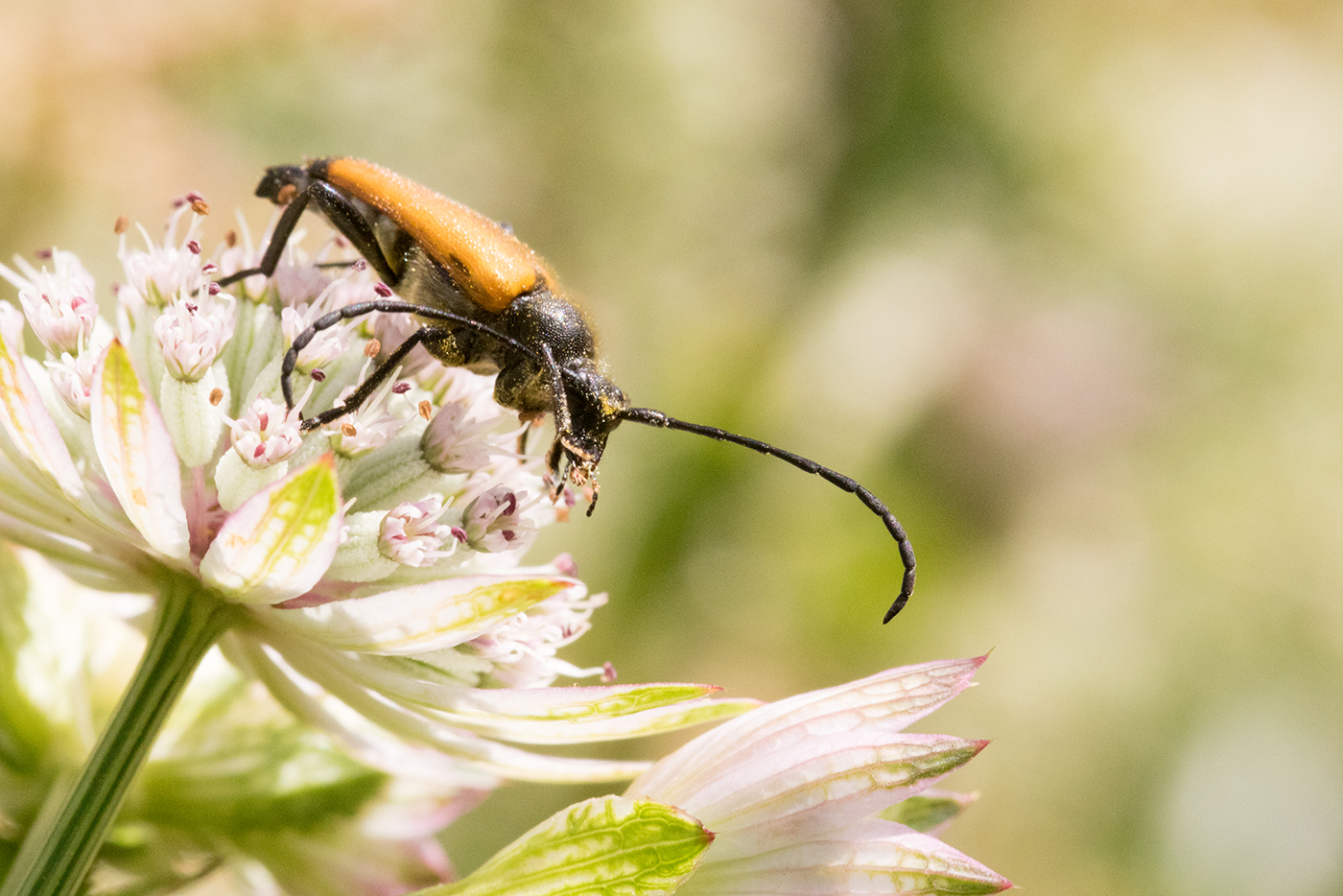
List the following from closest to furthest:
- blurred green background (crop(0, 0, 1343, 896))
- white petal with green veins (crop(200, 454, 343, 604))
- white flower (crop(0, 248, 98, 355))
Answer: white petal with green veins (crop(200, 454, 343, 604)) < white flower (crop(0, 248, 98, 355)) < blurred green background (crop(0, 0, 1343, 896))

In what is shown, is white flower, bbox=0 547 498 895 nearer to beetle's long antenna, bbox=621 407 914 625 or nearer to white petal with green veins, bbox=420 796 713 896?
white petal with green veins, bbox=420 796 713 896

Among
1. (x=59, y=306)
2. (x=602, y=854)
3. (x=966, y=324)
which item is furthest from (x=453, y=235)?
(x=966, y=324)

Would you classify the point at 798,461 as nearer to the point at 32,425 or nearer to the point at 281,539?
the point at 281,539

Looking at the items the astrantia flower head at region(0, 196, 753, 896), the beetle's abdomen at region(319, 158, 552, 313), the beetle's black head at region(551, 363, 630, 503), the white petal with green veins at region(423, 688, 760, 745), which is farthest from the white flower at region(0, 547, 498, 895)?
the beetle's abdomen at region(319, 158, 552, 313)

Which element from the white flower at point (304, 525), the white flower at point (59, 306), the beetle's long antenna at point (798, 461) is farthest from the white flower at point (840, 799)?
the white flower at point (59, 306)

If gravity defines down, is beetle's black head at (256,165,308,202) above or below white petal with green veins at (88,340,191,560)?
above

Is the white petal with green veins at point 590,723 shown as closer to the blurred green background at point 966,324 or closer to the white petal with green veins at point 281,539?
the white petal with green veins at point 281,539

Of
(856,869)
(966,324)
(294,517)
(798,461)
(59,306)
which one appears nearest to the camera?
(294,517)
